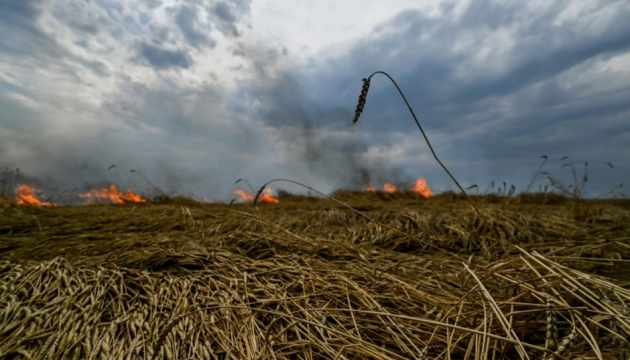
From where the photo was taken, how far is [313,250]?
2176 millimetres

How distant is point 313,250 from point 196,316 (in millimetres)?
901

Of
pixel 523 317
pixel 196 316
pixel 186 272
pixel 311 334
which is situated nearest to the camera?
pixel 523 317

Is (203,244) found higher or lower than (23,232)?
higher

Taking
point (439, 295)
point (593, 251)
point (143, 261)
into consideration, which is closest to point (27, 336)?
point (143, 261)

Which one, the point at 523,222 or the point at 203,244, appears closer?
the point at 203,244

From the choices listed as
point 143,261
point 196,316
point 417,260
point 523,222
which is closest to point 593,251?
point 523,222

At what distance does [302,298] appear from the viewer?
1.40 meters

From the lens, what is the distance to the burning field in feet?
3.20

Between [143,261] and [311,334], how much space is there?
1322 millimetres

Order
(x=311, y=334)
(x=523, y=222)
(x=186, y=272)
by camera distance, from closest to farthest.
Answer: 1. (x=311, y=334)
2. (x=186, y=272)
3. (x=523, y=222)

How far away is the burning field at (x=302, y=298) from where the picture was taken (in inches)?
38.5

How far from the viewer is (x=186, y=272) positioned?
192 centimetres

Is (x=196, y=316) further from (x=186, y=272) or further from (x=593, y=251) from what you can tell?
(x=593, y=251)

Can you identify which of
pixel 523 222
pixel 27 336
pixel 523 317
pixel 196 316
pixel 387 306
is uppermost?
pixel 523 222
